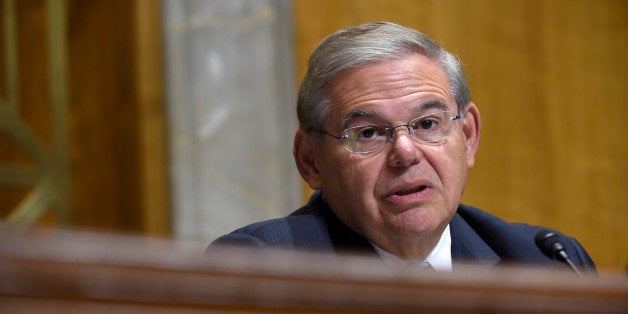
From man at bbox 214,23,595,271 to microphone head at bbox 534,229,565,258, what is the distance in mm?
63

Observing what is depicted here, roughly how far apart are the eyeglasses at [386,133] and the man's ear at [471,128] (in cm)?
16

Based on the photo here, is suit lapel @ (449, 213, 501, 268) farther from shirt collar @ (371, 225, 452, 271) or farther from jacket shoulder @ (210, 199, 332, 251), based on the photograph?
jacket shoulder @ (210, 199, 332, 251)

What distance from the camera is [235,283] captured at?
2.36 ft

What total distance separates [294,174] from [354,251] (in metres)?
1.96

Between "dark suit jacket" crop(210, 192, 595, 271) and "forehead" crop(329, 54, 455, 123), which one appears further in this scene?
"forehead" crop(329, 54, 455, 123)

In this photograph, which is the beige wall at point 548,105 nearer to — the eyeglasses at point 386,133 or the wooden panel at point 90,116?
the wooden panel at point 90,116

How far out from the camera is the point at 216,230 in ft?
12.9

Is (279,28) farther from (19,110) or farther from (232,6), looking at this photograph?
(19,110)

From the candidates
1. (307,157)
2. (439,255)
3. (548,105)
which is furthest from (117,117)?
(548,105)

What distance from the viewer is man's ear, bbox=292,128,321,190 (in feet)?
7.39

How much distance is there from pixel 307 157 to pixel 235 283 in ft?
5.16

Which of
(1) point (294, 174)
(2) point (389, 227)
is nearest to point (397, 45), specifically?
(2) point (389, 227)

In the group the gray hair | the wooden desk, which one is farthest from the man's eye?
the wooden desk

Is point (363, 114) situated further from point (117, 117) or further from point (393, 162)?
point (117, 117)
